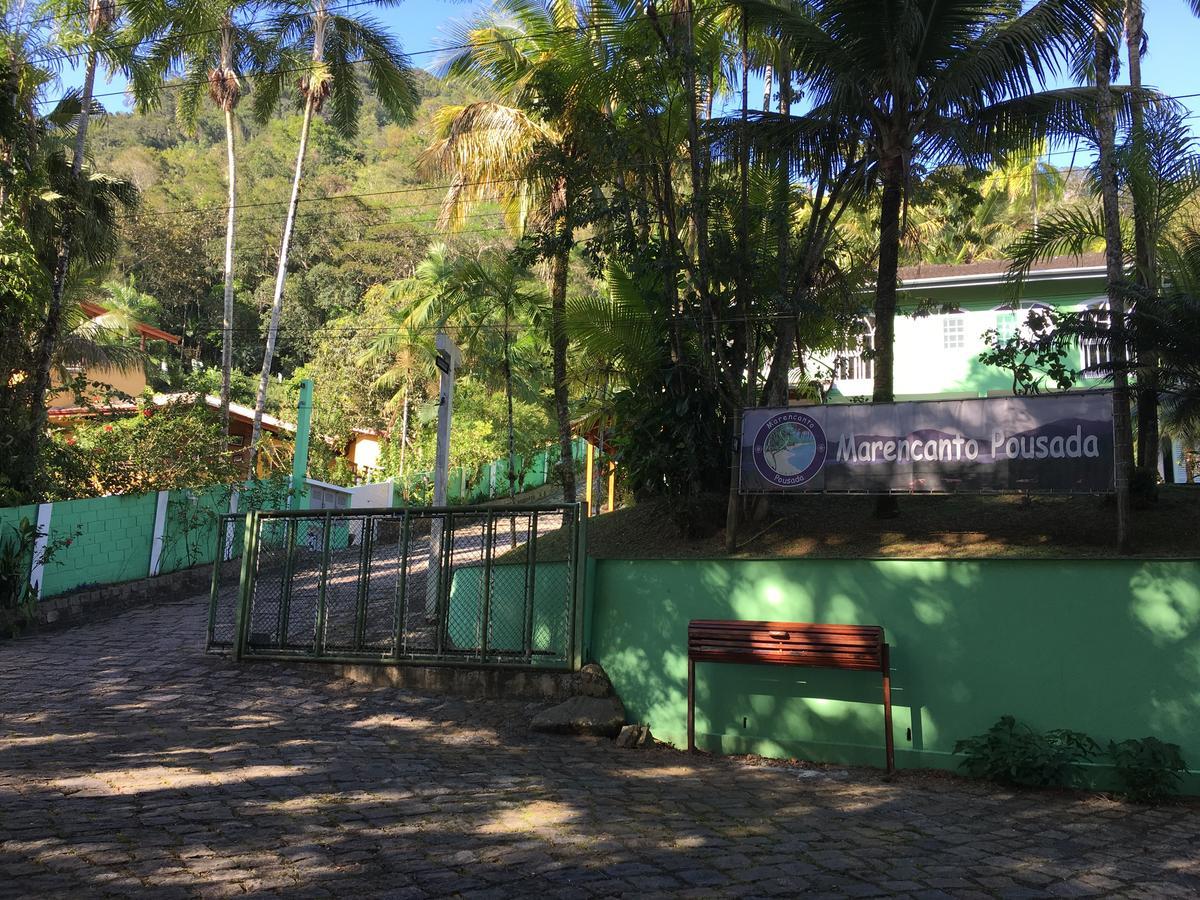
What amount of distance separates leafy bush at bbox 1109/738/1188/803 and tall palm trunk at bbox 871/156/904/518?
12.1 feet

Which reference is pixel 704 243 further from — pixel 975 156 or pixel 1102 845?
pixel 1102 845

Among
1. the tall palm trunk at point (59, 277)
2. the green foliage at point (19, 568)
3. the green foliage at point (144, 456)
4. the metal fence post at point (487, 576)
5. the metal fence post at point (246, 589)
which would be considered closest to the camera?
the metal fence post at point (487, 576)

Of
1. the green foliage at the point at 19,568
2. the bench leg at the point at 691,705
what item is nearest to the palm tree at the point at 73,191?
the green foliage at the point at 19,568

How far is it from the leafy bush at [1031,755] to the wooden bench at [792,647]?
707 millimetres

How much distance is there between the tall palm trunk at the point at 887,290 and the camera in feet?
34.7

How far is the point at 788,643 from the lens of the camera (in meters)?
8.09

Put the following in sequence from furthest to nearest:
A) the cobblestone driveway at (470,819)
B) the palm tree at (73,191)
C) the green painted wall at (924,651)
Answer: the palm tree at (73,191)
the green painted wall at (924,651)
the cobblestone driveway at (470,819)

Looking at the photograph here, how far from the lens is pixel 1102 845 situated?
20.1 ft

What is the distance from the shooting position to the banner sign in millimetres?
8438

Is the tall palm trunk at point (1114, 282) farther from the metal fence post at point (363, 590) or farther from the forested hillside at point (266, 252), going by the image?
the forested hillside at point (266, 252)

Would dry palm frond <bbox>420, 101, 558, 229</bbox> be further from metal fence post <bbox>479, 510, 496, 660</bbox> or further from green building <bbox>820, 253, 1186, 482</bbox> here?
green building <bbox>820, 253, 1186, 482</bbox>

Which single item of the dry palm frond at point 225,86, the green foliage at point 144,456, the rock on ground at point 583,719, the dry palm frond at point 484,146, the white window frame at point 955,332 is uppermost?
the dry palm frond at point 225,86

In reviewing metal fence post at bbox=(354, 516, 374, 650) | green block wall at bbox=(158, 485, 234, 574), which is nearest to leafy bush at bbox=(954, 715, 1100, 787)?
metal fence post at bbox=(354, 516, 374, 650)

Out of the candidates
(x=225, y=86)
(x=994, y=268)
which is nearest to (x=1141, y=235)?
(x=994, y=268)
